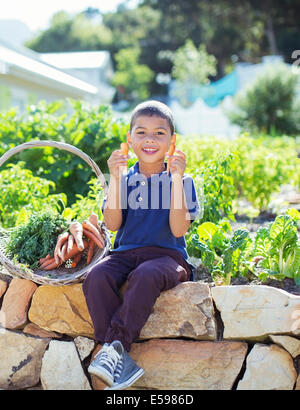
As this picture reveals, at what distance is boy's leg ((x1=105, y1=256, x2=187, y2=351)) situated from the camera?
230 centimetres

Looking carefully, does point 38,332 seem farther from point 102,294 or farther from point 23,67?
point 23,67

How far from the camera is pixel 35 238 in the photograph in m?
2.89

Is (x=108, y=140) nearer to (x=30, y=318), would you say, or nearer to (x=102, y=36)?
(x=30, y=318)

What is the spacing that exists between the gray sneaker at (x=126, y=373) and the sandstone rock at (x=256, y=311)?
486 millimetres

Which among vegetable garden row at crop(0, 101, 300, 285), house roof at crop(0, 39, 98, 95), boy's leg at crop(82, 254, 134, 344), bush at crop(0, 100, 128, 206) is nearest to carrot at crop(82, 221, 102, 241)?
vegetable garden row at crop(0, 101, 300, 285)

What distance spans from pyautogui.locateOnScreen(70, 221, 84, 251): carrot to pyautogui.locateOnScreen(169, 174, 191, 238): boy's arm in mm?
508

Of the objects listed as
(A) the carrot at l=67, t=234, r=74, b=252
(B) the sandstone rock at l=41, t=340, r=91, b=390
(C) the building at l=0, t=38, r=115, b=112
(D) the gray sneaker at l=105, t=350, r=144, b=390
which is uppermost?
(C) the building at l=0, t=38, r=115, b=112

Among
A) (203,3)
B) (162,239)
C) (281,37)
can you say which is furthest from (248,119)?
(203,3)

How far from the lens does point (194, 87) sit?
104ft

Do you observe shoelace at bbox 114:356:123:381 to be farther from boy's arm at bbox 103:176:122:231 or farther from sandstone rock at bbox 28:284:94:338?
boy's arm at bbox 103:176:122:231

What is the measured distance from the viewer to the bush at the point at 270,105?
15.8 metres

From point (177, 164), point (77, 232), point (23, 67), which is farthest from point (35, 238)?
point (23, 67)

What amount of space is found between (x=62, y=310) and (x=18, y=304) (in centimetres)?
28

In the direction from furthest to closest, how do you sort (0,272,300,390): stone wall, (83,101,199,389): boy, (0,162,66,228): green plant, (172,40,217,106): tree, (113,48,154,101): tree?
(113,48,154,101): tree < (172,40,217,106): tree < (0,162,66,228): green plant < (0,272,300,390): stone wall < (83,101,199,389): boy
